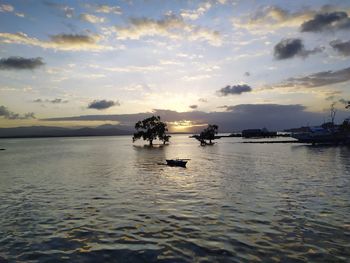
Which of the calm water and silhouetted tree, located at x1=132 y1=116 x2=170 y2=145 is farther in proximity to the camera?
silhouetted tree, located at x1=132 y1=116 x2=170 y2=145

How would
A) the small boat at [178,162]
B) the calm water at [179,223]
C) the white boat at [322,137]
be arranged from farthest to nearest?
1. the white boat at [322,137]
2. the small boat at [178,162]
3. the calm water at [179,223]

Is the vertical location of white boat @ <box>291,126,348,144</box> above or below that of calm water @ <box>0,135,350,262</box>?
above

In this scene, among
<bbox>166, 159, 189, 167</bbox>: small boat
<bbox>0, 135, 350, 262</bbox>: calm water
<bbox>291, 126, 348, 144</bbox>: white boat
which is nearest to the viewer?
<bbox>0, 135, 350, 262</bbox>: calm water

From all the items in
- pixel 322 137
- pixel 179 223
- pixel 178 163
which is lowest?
pixel 178 163

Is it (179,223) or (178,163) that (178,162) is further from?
(179,223)

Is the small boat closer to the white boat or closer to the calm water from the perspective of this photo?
the calm water

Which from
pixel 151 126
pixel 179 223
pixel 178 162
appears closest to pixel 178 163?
pixel 178 162

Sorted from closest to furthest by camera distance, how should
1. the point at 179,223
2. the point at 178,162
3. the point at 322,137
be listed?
the point at 179,223
the point at 178,162
the point at 322,137

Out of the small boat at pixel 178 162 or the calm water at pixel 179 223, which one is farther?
the small boat at pixel 178 162

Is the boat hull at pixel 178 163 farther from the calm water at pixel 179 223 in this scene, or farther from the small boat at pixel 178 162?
the calm water at pixel 179 223

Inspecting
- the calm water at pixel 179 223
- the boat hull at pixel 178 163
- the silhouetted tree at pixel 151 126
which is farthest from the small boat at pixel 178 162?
the silhouetted tree at pixel 151 126

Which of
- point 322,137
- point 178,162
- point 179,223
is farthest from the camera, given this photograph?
point 322,137

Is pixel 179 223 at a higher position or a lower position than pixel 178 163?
higher

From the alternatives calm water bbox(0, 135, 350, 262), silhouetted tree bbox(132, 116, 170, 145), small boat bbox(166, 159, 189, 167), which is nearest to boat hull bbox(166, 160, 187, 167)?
small boat bbox(166, 159, 189, 167)
